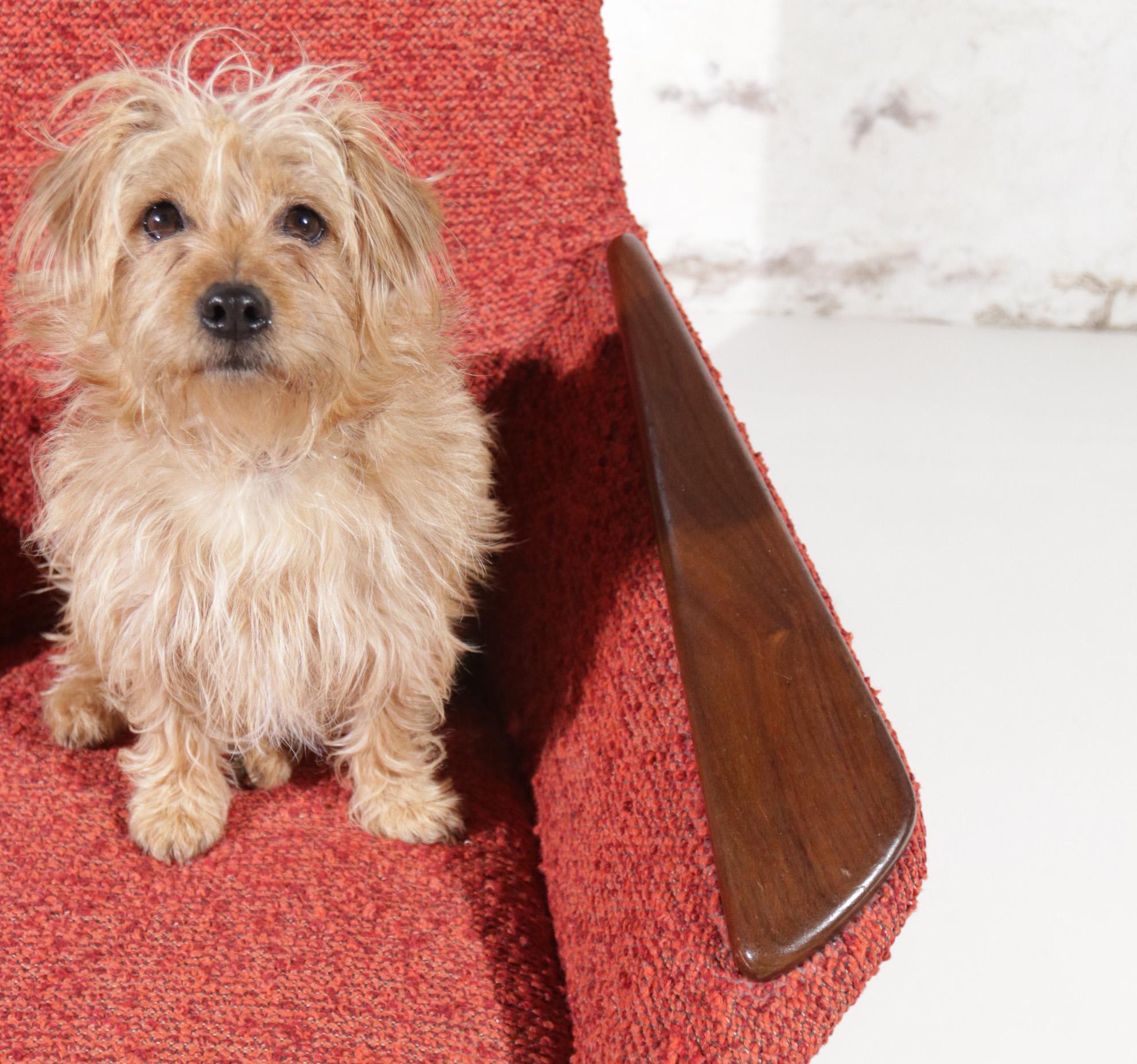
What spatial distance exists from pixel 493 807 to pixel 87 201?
770 mm

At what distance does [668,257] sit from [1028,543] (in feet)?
3.79

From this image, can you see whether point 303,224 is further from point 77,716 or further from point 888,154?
point 888,154

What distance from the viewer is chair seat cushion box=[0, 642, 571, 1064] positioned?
42.8 inches

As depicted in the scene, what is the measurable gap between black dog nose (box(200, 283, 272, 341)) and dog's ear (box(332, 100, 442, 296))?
0.17 metres

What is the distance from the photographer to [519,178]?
1562mm

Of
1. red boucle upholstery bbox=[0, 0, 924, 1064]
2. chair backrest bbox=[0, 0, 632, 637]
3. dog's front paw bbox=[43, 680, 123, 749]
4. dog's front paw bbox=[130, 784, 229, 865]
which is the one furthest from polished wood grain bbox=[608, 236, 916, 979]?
dog's front paw bbox=[43, 680, 123, 749]

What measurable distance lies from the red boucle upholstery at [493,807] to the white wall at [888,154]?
1.37 m

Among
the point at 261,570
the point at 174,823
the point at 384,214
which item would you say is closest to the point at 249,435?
the point at 261,570

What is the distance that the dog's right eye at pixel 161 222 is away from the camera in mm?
1187

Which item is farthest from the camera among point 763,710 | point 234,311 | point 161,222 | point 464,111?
point 464,111

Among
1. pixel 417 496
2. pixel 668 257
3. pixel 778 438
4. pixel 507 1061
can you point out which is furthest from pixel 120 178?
pixel 668 257

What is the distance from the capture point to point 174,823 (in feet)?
4.22

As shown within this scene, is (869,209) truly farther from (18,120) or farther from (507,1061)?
(507,1061)

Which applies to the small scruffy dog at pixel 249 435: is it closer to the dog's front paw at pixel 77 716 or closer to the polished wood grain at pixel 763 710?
the dog's front paw at pixel 77 716
